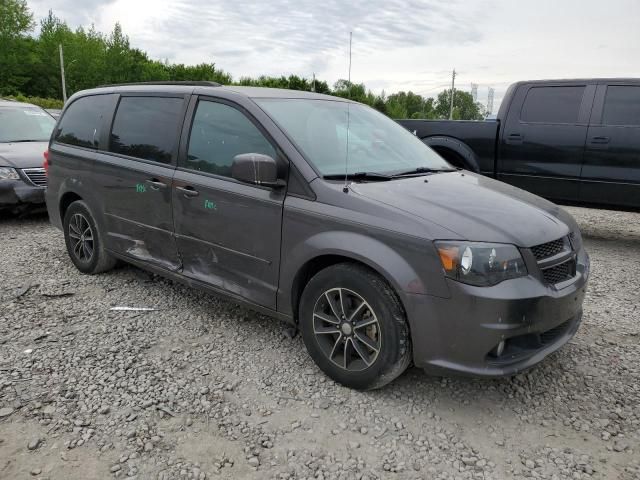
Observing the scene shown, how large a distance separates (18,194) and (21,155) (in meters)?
0.67

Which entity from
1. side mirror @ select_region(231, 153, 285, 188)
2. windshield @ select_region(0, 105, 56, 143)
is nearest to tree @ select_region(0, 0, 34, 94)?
windshield @ select_region(0, 105, 56, 143)

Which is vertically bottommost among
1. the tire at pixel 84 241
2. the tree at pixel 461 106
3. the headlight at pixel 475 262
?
the tire at pixel 84 241

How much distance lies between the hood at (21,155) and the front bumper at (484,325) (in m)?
6.42

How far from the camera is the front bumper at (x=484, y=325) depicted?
2.69m

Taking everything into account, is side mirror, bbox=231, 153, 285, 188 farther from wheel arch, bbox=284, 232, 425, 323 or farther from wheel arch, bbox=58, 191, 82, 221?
wheel arch, bbox=58, 191, 82, 221

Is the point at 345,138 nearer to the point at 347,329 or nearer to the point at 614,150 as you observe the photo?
the point at 347,329

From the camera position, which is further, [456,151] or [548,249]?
[456,151]

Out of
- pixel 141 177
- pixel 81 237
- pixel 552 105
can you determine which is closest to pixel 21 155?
pixel 81 237

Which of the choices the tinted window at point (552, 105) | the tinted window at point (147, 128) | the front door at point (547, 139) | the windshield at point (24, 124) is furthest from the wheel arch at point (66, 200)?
the tinted window at point (552, 105)

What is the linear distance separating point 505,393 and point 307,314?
4.17 ft

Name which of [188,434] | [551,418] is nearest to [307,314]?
[188,434]

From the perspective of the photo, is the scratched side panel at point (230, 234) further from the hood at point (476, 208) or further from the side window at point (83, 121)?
the side window at point (83, 121)

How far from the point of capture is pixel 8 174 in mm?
7113

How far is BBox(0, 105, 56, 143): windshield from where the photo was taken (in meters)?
8.19
